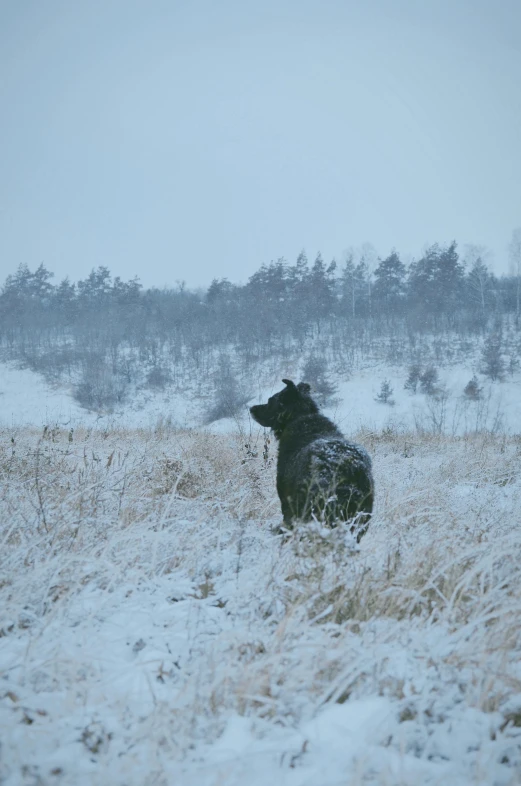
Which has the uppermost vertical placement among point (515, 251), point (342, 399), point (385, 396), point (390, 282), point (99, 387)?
point (515, 251)

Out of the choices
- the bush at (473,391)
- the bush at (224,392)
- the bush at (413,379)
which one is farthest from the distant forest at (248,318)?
the bush at (473,391)

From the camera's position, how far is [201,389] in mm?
32812

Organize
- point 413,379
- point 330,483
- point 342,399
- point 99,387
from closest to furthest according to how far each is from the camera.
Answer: point 330,483
point 342,399
point 413,379
point 99,387

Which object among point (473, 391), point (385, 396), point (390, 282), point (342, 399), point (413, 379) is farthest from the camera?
point (390, 282)

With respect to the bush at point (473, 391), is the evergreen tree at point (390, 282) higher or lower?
higher

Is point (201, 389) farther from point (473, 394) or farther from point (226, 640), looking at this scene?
point (226, 640)

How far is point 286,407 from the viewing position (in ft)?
14.7

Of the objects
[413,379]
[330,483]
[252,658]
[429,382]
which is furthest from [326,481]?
[413,379]

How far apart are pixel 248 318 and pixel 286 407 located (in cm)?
3756

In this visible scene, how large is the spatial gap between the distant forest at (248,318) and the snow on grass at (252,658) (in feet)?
98.4

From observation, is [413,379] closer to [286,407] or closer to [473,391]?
[473,391]

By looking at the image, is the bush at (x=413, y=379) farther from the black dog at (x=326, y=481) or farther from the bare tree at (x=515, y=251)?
the black dog at (x=326, y=481)

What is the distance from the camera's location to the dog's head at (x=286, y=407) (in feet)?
14.3

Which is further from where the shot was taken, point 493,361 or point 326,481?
point 493,361
